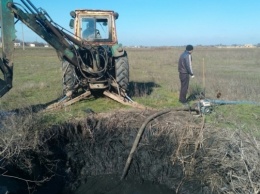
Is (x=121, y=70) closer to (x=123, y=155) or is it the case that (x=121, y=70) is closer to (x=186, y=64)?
(x=186, y=64)

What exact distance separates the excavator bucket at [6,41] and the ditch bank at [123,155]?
3.21 feet

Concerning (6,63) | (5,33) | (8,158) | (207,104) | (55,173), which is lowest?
(55,173)

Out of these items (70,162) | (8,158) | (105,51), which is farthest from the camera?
(105,51)

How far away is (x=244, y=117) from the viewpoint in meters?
7.43

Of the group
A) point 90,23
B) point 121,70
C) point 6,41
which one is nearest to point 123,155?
point 121,70

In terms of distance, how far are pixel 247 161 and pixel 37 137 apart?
11.9ft

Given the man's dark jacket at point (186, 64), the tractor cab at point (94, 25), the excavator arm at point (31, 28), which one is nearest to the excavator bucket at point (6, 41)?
the excavator arm at point (31, 28)

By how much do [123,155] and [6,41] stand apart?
3377 millimetres

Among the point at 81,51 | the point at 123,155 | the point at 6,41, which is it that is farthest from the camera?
the point at 81,51

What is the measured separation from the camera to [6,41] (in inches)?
267

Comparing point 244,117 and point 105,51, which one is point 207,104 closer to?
point 244,117

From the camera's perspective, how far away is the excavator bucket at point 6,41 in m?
6.73

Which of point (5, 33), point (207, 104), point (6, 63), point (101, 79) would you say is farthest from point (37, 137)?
point (207, 104)

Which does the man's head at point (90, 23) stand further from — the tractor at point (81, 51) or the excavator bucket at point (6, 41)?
the excavator bucket at point (6, 41)
